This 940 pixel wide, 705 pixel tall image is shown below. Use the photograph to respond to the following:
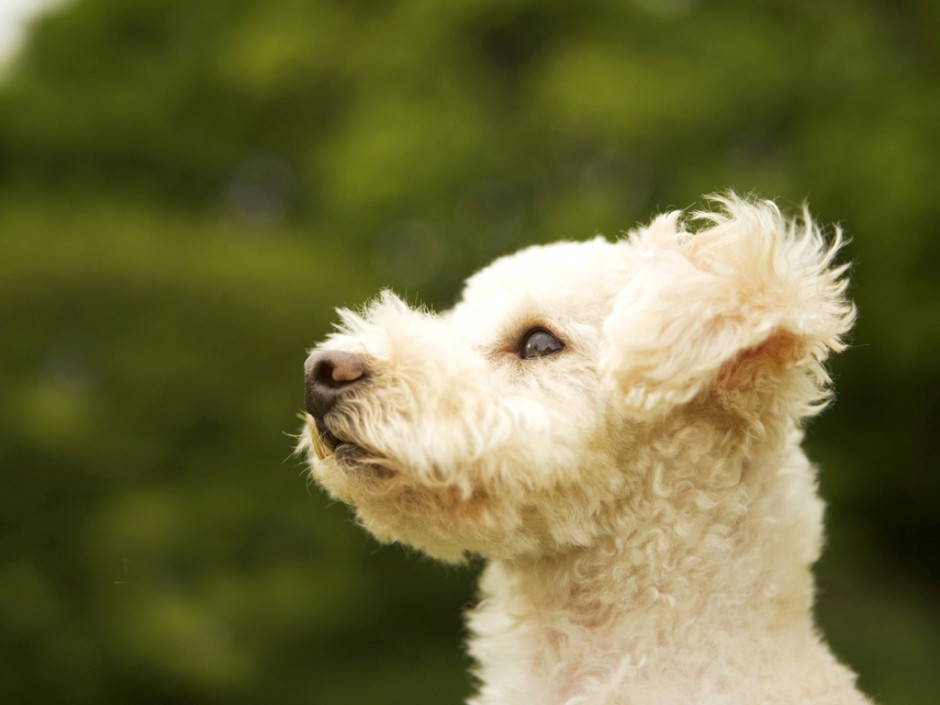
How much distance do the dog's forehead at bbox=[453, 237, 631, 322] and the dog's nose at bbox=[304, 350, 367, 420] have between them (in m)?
0.46

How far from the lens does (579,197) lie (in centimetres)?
1145

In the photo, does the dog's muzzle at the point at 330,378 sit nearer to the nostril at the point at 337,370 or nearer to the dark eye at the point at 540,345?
the nostril at the point at 337,370

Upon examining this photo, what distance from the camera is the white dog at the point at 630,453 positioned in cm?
262

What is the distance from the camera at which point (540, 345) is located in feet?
9.54

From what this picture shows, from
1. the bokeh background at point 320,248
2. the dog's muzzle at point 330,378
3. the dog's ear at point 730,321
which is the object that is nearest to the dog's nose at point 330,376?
the dog's muzzle at point 330,378

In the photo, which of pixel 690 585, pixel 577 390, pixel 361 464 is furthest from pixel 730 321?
pixel 361 464

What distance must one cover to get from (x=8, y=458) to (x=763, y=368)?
28.2ft

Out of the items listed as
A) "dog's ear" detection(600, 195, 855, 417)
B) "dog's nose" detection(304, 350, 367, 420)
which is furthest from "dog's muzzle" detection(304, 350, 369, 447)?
"dog's ear" detection(600, 195, 855, 417)

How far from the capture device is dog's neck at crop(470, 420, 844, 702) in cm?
273

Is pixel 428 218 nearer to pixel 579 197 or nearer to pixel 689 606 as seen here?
pixel 579 197

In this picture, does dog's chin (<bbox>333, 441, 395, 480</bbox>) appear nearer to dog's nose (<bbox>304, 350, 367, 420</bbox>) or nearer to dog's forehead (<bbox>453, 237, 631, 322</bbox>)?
dog's nose (<bbox>304, 350, 367, 420</bbox>)

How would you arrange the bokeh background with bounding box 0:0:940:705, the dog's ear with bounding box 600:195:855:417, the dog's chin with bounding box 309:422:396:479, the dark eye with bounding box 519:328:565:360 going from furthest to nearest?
the bokeh background with bounding box 0:0:940:705 < the dark eye with bounding box 519:328:565:360 < the dog's chin with bounding box 309:422:396:479 < the dog's ear with bounding box 600:195:855:417

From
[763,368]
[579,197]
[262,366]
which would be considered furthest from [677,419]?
[579,197]

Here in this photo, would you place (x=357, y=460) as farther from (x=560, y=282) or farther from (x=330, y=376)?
(x=560, y=282)
